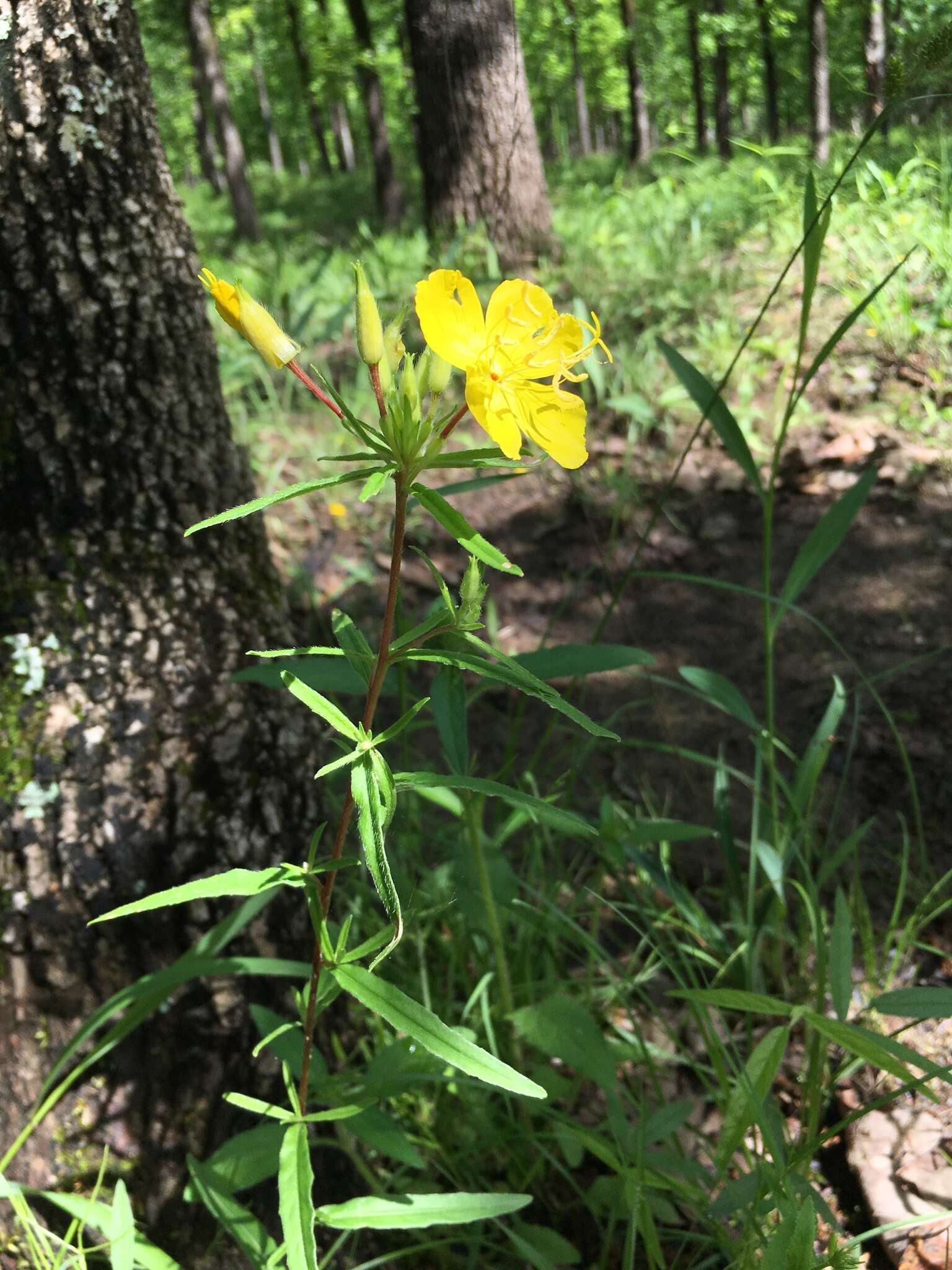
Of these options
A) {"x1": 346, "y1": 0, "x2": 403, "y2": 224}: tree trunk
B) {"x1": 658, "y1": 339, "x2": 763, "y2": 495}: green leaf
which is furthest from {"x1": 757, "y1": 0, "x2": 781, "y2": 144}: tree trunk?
{"x1": 658, "y1": 339, "x2": 763, "y2": 495}: green leaf

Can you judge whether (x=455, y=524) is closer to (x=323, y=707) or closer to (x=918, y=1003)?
(x=323, y=707)

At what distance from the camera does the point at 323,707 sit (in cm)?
79

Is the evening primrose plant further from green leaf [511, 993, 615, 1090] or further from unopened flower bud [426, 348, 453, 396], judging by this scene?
green leaf [511, 993, 615, 1090]

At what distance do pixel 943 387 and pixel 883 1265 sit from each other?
2.59 m

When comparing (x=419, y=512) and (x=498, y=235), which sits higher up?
(x=498, y=235)

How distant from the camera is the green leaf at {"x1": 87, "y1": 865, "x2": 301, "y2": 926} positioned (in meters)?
0.79

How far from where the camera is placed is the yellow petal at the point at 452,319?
2.31 feet

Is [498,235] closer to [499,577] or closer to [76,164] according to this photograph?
[499,577]

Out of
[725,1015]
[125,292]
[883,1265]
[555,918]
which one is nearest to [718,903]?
[725,1015]

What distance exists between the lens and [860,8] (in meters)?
1.58

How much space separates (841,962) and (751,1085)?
19 cm

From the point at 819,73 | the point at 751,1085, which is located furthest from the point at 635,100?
the point at 751,1085

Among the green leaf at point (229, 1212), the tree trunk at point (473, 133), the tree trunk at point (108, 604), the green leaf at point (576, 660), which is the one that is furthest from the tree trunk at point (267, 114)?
the green leaf at point (229, 1212)

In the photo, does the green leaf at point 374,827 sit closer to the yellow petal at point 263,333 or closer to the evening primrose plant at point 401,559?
the evening primrose plant at point 401,559
